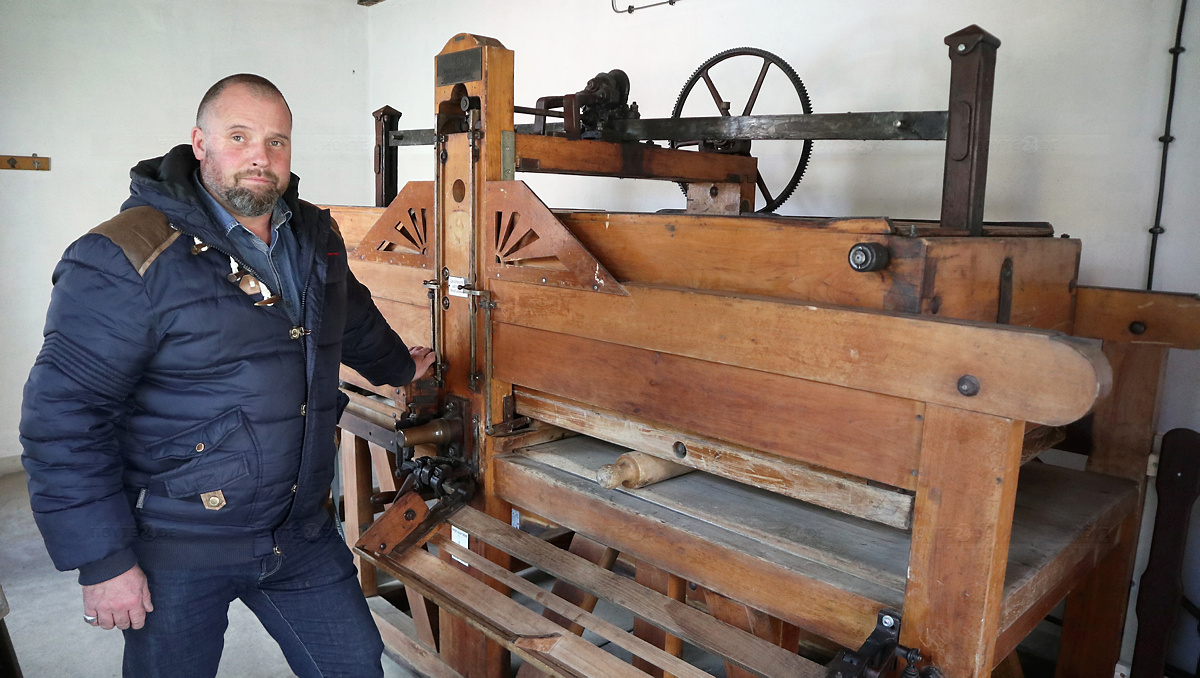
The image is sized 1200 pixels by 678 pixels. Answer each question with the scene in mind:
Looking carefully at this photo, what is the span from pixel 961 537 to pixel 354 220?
84.3 inches

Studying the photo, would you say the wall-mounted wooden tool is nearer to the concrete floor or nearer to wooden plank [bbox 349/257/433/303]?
the concrete floor

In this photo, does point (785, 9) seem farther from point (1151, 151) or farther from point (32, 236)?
point (32, 236)

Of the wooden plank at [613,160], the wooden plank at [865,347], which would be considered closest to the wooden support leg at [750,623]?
the wooden plank at [865,347]

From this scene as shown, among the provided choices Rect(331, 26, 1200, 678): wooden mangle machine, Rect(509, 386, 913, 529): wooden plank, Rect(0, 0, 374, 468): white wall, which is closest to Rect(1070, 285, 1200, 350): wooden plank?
Rect(331, 26, 1200, 678): wooden mangle machine

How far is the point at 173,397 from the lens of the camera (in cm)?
164

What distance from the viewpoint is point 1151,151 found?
7.61 feet

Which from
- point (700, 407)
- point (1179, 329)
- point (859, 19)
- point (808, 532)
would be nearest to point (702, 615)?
point (808, 532)

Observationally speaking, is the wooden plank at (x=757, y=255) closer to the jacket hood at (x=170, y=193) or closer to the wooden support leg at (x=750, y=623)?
the wooden support leg at (x=750, y=623)

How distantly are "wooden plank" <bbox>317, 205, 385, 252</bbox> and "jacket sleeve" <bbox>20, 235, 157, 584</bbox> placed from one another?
115 cm

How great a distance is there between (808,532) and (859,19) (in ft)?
6.85

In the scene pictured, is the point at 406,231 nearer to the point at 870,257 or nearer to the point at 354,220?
the point at 354,220

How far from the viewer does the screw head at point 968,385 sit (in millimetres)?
1184

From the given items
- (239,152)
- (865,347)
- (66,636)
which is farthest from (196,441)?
(66,636)

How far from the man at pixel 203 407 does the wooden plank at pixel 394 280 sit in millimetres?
472
